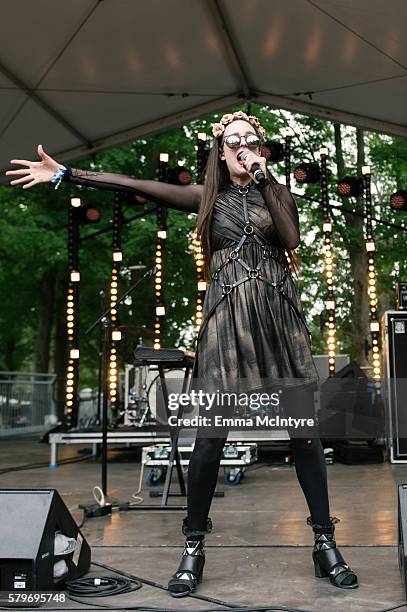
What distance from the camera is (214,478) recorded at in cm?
270

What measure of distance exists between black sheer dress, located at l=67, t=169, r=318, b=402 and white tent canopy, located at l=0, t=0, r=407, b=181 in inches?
193

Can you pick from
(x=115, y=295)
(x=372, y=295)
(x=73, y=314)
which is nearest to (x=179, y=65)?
(x=115, y=295)

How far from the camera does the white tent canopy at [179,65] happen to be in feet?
24.0

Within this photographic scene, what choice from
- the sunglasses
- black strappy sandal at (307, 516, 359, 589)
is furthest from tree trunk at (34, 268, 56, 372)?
black strappy sandal at (307, 516, 359, 589)

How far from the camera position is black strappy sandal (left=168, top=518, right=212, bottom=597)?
8.16ft

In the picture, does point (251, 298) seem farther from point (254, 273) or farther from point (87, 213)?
point (87, 213)

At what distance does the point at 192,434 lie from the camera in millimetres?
7449

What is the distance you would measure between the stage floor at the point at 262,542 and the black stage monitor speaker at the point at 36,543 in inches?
6.0

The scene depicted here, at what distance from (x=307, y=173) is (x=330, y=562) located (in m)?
9.37

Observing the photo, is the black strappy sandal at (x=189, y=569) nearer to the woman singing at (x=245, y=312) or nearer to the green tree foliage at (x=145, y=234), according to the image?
the woman singing at (x=245, y=312)

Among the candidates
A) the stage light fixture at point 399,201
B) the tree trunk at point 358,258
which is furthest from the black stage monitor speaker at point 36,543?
the tree trunk at point 358,258

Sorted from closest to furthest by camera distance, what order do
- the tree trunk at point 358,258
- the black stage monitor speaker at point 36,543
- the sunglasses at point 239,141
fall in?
1. the black stage monitor speaker at point 36,543
2. the sunglasses at point 239,141
3. the tree trunk at point 358,258

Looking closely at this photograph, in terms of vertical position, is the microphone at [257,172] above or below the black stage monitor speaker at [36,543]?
above

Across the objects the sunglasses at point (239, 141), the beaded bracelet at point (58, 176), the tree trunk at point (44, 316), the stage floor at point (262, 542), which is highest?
the tree trunk at point (44, 316)
